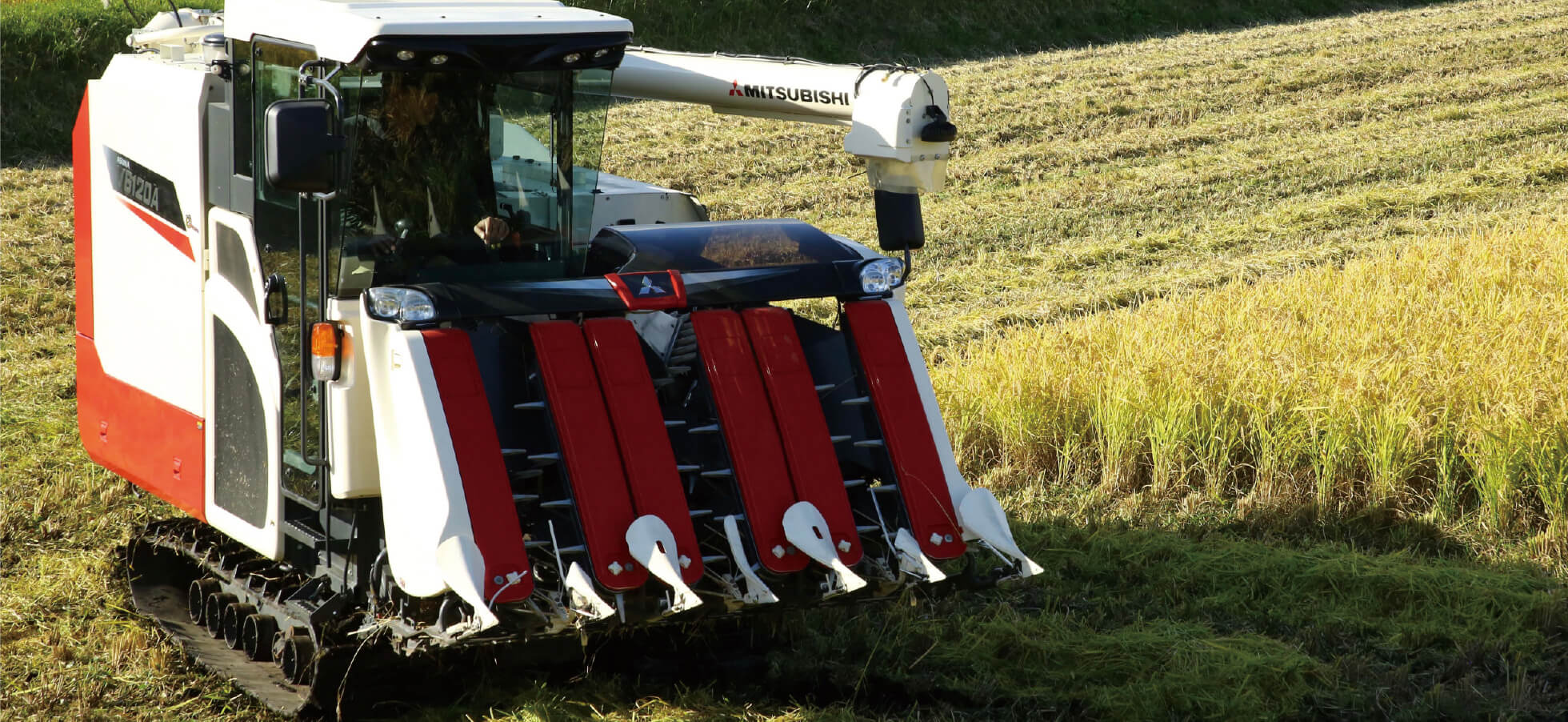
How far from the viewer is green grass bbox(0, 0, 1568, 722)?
15.3ft

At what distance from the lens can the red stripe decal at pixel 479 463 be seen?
4.03 m

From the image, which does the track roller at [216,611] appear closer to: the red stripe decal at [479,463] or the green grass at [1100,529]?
the green grass at [1100,529]

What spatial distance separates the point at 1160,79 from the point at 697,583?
13.4 m

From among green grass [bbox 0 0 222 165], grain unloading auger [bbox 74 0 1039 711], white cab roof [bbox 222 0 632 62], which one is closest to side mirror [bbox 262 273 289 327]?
grain unloading auger [bbox 74 0 1039 711]

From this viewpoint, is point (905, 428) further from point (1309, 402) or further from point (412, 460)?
point (1309, 402)

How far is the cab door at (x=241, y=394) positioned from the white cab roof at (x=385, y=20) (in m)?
0.61

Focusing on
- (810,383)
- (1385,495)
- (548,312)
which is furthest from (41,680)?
(1385,495)

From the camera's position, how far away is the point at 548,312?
440cm

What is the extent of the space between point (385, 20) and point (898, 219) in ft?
5.76

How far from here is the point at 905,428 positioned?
4645 mm

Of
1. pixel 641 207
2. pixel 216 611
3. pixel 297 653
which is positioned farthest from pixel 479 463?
pixel 641 207

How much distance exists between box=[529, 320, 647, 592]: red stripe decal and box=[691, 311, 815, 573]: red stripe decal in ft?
1.16

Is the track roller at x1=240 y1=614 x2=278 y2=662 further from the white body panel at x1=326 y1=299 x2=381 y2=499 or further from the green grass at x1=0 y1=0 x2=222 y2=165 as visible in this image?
the green grass at x1=0 y1=0 x2=222 y2=165

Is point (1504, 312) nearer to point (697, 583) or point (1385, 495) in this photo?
point (1385, 495)
